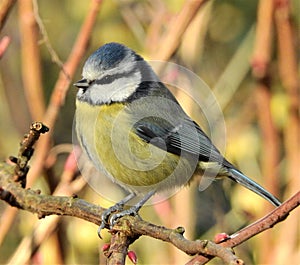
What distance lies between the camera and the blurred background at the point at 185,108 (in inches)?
88.2

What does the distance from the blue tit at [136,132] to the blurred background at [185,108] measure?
0.10 meters

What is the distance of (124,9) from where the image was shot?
3.12 metres

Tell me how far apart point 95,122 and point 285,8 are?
2.66 feet

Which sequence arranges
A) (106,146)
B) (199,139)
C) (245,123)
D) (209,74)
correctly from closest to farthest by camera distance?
(106,146) → (199,139) → (245,123) → (209,74)

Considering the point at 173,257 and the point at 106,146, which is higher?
the point at 106,146

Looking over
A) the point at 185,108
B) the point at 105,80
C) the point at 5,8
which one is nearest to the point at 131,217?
the point at 105,80

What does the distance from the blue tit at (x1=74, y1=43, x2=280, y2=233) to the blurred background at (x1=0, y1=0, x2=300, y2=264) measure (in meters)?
0.10

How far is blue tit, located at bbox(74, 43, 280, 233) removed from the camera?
6.81 ft

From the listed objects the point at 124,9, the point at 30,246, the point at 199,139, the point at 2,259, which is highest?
the point at 124,9

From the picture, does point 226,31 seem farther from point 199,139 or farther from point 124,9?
point 199,139

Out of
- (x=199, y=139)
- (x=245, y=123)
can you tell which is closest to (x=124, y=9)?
(x=245, y=123)

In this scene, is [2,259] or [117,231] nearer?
[117,231]

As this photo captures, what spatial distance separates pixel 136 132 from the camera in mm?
2127

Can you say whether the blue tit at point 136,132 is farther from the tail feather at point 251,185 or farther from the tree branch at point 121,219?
the tree branch at point 121,219
